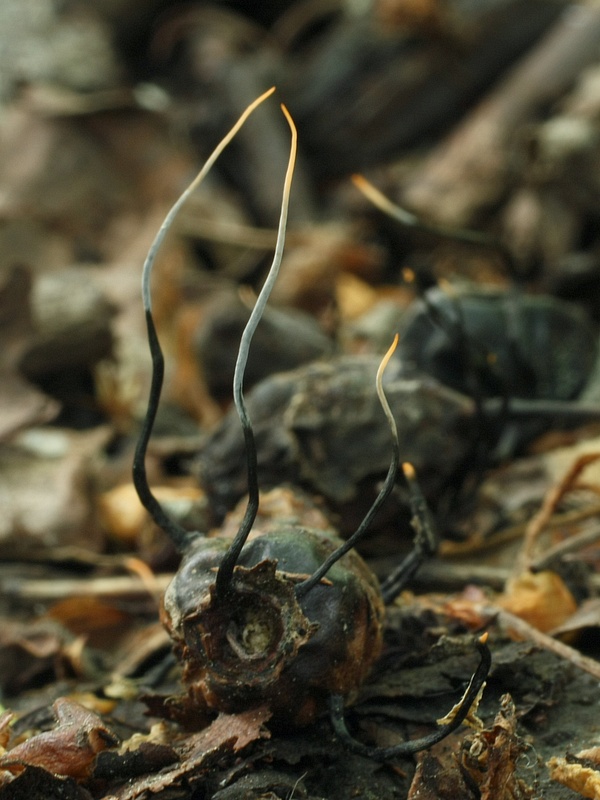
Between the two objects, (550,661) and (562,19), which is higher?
(562,19)

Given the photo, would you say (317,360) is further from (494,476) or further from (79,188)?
(79,188)

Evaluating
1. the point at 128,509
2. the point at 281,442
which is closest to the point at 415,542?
the point at 281,442

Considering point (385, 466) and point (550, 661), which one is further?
point (385, 466)

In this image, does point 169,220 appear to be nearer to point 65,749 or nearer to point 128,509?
point 65,749

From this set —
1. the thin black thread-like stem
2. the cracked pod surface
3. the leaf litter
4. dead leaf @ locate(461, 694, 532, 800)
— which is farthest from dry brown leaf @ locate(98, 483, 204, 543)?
dead leaf @ locate(461, 694, 532, 800)

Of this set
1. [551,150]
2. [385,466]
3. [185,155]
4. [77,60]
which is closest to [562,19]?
[551,150]

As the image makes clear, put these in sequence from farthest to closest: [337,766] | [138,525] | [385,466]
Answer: [138,525], [385,466], [337,766]

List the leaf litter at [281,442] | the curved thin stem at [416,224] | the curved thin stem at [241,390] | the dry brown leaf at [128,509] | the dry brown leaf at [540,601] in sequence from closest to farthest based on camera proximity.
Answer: the curved thin stem at [241,390]
the leaf litter at [281,442]
the dry brown leaf at [540,601]
the curved thin stem at [416,224]
the dry brown leaf at [128,509]

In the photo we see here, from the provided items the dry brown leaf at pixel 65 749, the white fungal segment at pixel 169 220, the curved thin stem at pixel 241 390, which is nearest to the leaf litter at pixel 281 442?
the dry brown leaf at pixel 65 749

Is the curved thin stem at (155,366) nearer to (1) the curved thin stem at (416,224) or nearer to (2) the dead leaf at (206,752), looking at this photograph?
(2) the dead leaf at (206,752)
